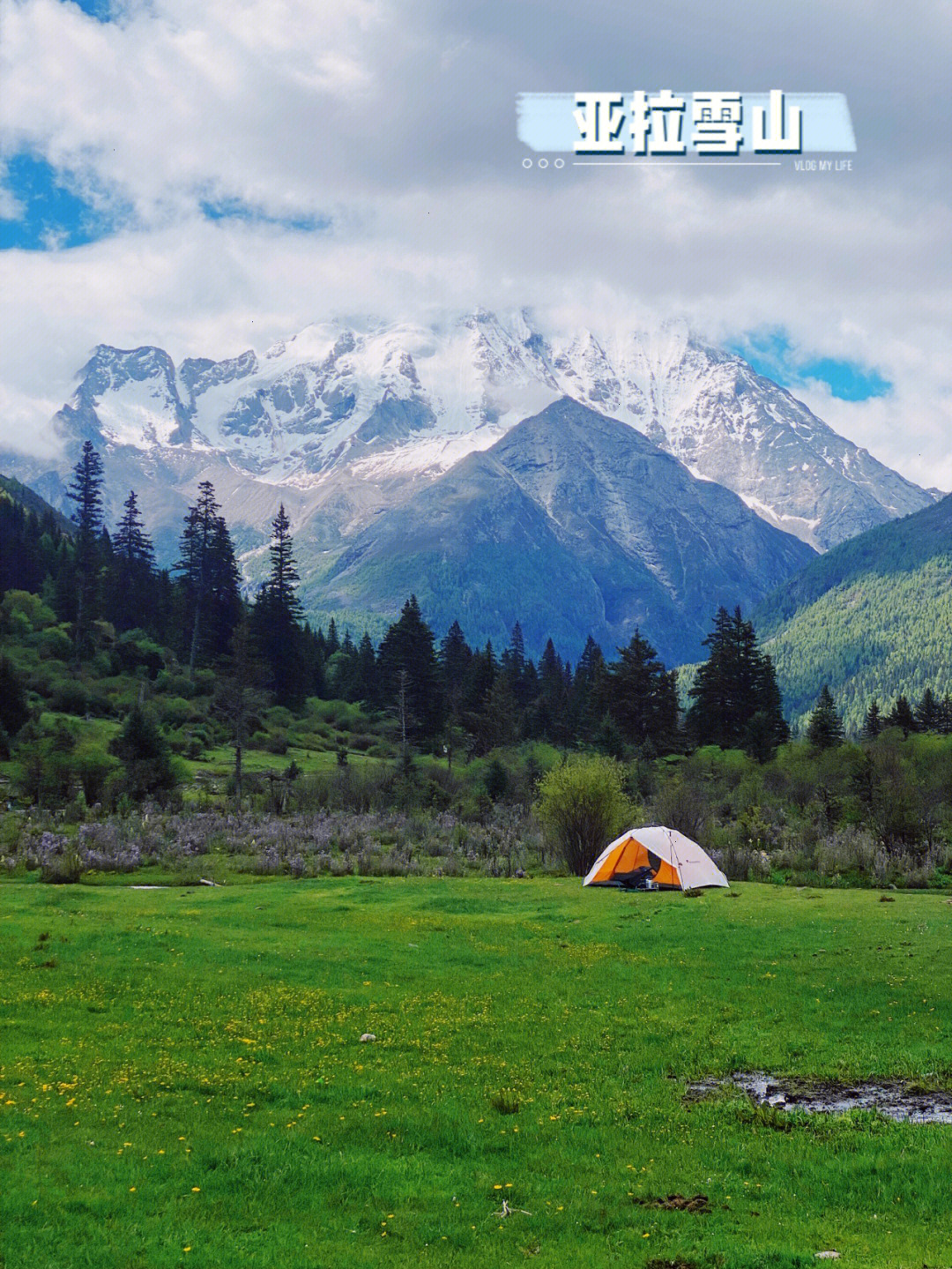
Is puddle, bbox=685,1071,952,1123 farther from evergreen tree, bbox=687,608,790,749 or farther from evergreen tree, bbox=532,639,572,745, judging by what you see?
evergreen tree, bbox=532,639,572,745

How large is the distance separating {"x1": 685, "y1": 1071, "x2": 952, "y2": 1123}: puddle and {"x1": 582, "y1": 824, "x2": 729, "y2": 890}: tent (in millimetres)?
21358

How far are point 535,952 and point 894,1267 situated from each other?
1499 cm

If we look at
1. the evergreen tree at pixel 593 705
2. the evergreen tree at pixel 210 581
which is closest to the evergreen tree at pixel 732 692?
the evergreen tree at pixel 593 705

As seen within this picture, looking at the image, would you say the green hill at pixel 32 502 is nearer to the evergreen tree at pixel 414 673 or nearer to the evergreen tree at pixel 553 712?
the evergreen tree at pixel 414 673

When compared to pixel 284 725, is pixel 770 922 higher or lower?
lower

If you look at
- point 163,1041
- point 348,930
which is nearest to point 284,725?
point 348,930

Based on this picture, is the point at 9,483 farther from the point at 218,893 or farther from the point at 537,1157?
the point at 537,1157

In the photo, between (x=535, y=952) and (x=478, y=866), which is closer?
(x=535, y=952)

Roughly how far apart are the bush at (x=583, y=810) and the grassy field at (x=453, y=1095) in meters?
18.3

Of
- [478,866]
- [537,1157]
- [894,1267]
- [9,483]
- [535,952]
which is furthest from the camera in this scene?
[9,483]

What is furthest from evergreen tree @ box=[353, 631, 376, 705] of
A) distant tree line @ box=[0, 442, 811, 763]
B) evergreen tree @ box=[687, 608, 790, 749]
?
evergreen tree @ box=[687, 608, 790, 749]

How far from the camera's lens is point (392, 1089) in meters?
13.7

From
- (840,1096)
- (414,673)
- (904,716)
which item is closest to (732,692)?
(904,716)

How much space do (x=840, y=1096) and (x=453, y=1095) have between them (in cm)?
535
